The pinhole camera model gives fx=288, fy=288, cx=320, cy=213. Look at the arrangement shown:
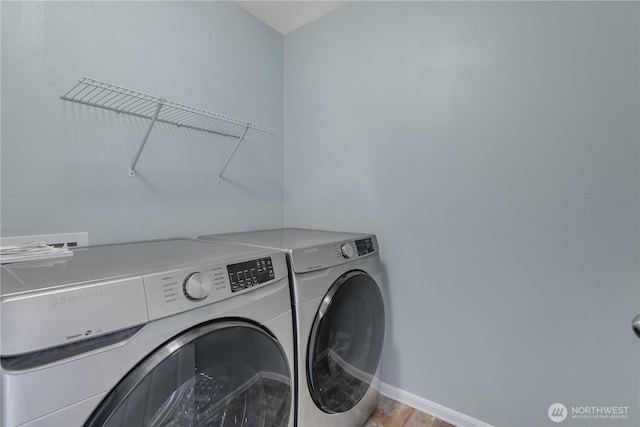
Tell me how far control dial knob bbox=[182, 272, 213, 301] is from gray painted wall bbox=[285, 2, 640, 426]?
112 cm

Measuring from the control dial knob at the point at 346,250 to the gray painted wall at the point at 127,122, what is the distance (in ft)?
2.62

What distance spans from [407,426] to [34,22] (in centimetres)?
230

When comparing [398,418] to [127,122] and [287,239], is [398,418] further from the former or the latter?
[127,122]

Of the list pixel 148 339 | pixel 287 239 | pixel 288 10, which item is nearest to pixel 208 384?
pixel 148 339

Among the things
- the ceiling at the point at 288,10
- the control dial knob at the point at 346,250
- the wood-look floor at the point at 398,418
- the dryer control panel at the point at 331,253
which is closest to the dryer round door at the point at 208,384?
the dryer control panel at the point at 331,253

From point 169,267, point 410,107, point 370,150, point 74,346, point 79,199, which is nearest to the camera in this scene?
point 74,346

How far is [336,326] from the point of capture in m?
1.16

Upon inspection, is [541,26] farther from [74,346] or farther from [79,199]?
[79,199]

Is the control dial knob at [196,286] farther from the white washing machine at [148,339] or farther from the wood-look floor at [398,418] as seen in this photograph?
the wood-look floor at [398,418]

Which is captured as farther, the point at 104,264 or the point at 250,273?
the point at 250,273

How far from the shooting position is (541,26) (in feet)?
3.93

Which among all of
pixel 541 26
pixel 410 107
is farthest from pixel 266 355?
pixel 541 26

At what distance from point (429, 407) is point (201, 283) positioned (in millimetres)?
1425

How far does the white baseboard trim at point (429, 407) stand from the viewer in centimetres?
139
